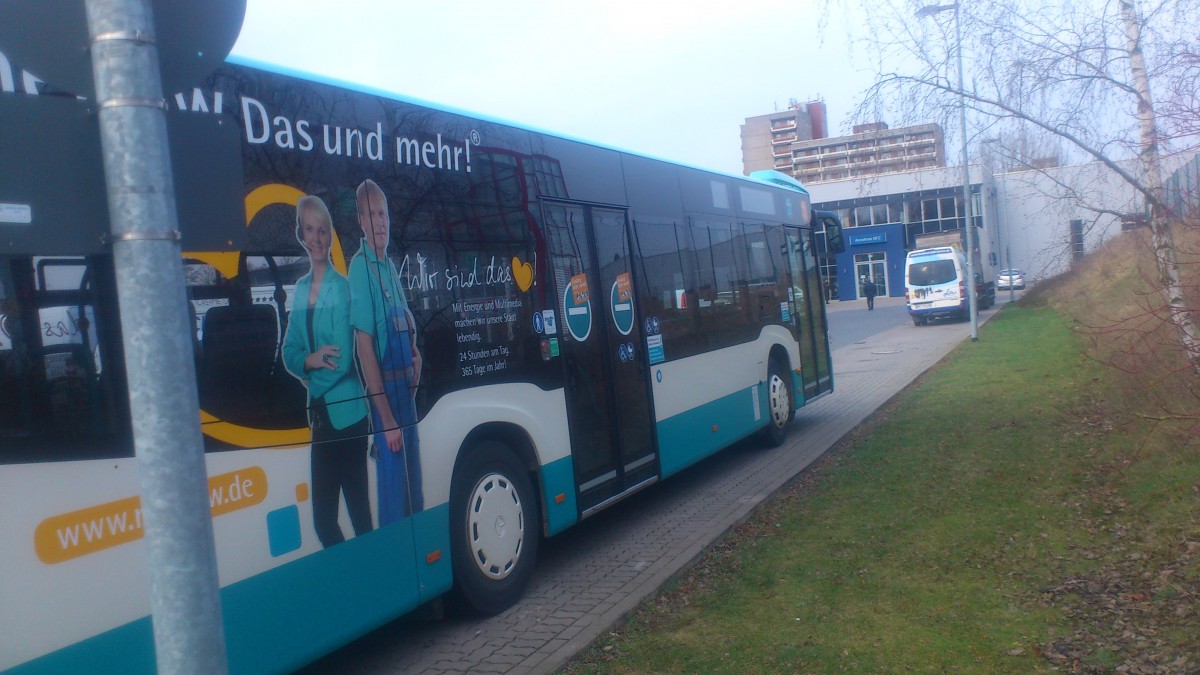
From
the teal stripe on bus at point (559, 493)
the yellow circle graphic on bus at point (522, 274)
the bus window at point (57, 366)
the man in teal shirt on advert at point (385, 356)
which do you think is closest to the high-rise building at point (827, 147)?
the yellow circle graphic on bus at point (522, 274)

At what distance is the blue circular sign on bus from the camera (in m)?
7.31

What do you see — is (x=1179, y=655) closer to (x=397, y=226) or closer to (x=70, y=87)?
(x=397, y=226)

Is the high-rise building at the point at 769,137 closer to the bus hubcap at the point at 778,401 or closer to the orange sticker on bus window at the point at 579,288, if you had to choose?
the bus hubcap at the point at 778,401

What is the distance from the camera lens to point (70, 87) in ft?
7.48

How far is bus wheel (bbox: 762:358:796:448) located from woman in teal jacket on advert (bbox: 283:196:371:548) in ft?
24.4

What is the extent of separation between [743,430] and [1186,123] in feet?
18.1

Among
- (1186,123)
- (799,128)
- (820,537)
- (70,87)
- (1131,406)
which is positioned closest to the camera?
(70,87)

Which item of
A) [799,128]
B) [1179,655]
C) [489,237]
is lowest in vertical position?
[1179,655]

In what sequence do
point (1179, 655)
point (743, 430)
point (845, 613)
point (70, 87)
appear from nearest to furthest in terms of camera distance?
point (70, 87), point (1179, 655), point (845, 613), point (743, 430)

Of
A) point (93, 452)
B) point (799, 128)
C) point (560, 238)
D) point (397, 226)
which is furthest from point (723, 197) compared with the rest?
point (799, 128)

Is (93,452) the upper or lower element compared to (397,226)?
lower

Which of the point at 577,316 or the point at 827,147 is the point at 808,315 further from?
the point at 827,147

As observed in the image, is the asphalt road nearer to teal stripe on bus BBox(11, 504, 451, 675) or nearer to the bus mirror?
teal stripe on bus BBox(11, 504, 451, 675)

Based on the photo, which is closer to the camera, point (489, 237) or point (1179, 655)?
point (1179, 655)
